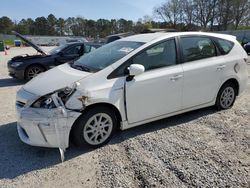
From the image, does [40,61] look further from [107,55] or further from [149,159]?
[149,159]

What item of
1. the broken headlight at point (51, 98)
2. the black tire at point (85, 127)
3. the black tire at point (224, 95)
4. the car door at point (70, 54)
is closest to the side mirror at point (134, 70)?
the black tire at point (85, 127)

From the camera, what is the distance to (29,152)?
366 centimetres

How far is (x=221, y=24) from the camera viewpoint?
2931 inches

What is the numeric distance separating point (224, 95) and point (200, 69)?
96 centimetres

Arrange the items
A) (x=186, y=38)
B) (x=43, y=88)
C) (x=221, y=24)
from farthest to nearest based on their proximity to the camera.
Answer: (x=221, y=24)
(x=186, y=38)
(x=43, y=88)

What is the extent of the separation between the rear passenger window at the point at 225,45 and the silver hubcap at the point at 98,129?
2666 mm

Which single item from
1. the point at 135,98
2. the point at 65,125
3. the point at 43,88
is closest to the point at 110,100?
the point at 135,98

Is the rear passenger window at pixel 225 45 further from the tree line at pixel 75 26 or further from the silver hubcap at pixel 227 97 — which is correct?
the tree line at pixel 75 26

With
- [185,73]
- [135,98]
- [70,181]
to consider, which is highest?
[185,73]

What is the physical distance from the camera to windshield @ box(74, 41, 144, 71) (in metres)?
3.95

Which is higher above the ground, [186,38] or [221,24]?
[221,24]

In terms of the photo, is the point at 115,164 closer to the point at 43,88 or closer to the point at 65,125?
the point at 65,125

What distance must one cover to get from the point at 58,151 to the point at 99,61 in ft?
4.97

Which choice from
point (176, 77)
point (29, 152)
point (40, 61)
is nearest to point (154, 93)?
point (176, 77)
